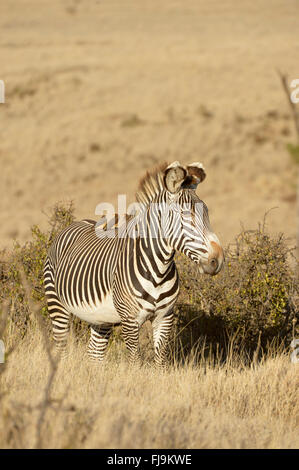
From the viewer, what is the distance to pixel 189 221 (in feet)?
20.0

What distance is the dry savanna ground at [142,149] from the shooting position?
4914mm

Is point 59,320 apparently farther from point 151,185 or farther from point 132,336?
point 151,185

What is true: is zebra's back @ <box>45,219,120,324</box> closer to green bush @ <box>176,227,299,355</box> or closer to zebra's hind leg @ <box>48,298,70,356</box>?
zebra's hind leg @ <box>48,298,70,356</box>

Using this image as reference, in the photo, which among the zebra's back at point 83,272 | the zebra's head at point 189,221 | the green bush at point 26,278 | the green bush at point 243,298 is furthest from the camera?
the green bush at point 26,278

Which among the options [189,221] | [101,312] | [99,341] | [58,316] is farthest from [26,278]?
[189,221]

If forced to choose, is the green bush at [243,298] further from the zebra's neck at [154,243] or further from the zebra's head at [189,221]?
the zebra's head at [189,221]

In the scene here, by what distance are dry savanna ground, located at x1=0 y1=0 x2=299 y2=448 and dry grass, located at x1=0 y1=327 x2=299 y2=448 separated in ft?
0.05

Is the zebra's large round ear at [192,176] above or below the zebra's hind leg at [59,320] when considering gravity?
above

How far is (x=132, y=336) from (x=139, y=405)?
1.38 m

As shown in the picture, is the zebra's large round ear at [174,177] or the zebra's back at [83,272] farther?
the zebra's back at [83,272]

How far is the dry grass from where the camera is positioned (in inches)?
170

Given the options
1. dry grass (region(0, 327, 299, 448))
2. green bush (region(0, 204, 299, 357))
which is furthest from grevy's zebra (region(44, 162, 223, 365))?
green bush (region(0, 204, 299, 357))

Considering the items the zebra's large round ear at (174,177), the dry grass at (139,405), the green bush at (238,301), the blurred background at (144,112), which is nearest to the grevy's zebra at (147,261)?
the zebra's large round ear at (174,177)
